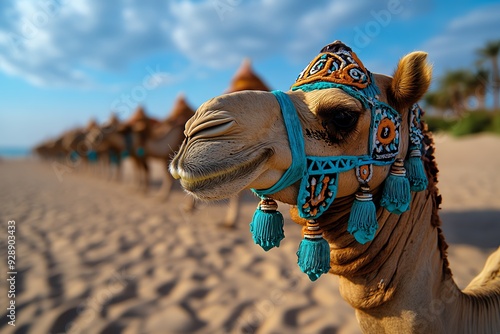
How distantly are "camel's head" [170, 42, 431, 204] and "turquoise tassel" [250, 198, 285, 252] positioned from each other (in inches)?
2.6

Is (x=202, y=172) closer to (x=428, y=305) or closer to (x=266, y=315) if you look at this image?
(x=428, y=305)

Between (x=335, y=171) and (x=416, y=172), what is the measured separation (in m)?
0.35

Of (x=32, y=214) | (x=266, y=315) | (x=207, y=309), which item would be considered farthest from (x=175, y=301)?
(x=32, y=214)

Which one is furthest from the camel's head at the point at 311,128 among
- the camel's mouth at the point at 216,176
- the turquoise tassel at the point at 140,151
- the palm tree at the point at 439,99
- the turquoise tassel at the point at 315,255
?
the palm tree at the point at 439,99

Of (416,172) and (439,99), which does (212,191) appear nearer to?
(416,172)

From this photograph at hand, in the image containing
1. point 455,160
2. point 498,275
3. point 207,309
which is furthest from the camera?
point 455,160

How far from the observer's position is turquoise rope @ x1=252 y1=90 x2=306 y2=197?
96cm

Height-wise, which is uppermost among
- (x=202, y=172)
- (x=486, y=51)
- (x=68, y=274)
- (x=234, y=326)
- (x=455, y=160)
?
(x=486, y=51)

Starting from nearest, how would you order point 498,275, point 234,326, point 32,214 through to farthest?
1. point 498,275
2. point 234,326
3. point 32,214

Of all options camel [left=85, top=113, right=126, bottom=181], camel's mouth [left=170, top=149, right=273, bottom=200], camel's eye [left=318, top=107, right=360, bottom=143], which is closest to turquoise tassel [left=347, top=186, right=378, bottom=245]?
camel's eye [left=318, top=107, right=360, bottom=143]

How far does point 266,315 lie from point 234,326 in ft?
0.96

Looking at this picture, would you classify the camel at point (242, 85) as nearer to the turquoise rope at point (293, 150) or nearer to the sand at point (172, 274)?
the sand at point (172, 274)

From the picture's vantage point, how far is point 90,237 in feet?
15.0

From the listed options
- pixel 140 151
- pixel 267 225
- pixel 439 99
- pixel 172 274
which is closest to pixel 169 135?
pixel 140 151
